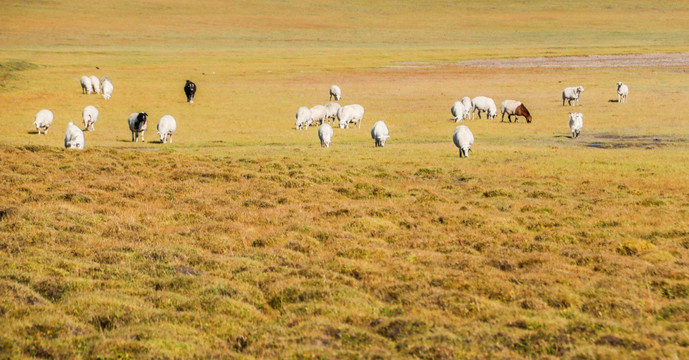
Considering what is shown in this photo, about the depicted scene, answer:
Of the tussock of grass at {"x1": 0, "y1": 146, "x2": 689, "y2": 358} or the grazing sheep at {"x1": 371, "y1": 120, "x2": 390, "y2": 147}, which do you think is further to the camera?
the grazing sheep at {"x1": 371, "y1": 120, "x2": 390, "y2": 147}

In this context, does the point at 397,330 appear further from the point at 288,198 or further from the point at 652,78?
the point at 652,78

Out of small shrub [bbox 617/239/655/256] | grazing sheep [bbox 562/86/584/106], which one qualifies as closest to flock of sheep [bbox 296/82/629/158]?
grazing sheep [bbox 562/86/584/106]

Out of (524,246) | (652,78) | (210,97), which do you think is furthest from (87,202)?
(652,78)

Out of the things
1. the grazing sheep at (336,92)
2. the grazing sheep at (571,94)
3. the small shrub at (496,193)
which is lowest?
the small shrub at (496,193)

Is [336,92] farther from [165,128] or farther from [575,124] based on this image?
[575,124]

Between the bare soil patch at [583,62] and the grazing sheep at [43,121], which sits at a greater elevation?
the bare soil patch at [583,62]

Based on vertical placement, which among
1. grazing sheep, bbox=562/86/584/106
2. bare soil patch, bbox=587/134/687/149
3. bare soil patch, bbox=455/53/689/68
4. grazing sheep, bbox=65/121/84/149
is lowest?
bare soil patch, bbox=587/134/687/149

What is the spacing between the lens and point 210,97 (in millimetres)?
51969

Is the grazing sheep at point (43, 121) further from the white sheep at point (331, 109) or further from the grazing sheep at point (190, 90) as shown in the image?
the white sheep at point (331, 109)

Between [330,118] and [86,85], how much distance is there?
19888mm

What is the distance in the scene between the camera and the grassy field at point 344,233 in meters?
10.3

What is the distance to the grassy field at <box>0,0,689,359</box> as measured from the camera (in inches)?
404

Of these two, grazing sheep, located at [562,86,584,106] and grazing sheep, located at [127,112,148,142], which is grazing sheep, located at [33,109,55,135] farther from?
grazing sheep, located at [562,86,584,106]

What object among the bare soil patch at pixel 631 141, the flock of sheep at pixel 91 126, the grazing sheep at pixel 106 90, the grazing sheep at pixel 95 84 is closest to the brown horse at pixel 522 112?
the bare soil patch at pixel 631 141
